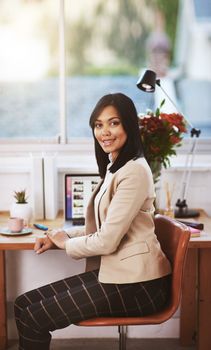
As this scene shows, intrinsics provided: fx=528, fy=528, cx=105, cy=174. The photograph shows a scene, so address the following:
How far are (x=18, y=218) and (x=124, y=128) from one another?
2.25ft

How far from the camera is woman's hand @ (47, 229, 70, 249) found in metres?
2.07

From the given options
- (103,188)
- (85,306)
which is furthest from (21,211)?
(85,306)

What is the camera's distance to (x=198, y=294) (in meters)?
2.46

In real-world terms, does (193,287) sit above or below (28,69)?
below

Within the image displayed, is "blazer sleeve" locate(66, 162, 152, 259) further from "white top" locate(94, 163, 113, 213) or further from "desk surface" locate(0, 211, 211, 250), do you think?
"desk surface" locate(0, 211, 211, 250)

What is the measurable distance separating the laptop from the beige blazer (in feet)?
2.13

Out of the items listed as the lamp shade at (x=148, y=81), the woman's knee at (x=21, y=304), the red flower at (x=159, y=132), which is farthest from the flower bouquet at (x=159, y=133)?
the woman's knee at (x=21, y=304)

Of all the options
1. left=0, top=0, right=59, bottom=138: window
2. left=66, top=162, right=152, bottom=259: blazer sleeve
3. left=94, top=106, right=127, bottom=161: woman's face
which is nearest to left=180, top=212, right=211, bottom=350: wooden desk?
left=66, top=162, right=152, bottom=259: blazer sleeve

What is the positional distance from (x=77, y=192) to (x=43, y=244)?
550 mm

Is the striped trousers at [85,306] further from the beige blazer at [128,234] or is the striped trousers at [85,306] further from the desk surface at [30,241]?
the desk surface at [30,241]

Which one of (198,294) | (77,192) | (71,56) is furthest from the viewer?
(71,56)

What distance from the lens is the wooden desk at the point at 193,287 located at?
2.20 meters

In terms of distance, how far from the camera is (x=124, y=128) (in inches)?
77.8

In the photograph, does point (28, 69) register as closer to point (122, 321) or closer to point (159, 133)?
point (159, 133)
